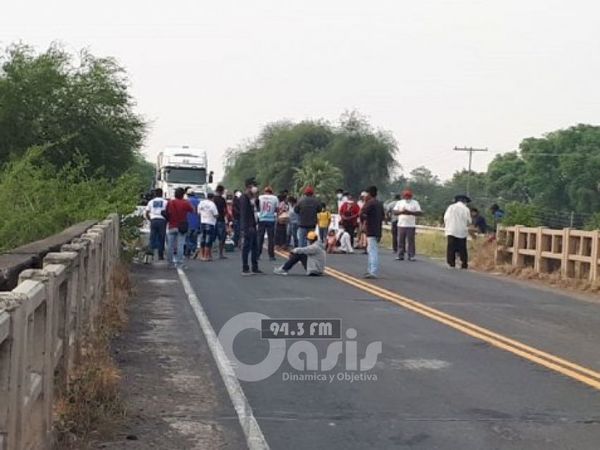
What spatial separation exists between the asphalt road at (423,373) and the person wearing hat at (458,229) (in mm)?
6134

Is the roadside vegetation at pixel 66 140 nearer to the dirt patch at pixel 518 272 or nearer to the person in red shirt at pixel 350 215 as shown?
the person in red shirt at pixel 350 215

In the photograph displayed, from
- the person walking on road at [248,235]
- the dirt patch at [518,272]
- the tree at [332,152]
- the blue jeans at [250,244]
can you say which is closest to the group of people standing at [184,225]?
the person walking on road at [248,235]

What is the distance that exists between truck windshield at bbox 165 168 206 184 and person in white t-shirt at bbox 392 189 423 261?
72.2 ft

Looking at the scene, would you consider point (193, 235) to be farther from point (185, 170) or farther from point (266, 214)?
point (185, 170)

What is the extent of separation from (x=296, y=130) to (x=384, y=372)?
80.3 metres

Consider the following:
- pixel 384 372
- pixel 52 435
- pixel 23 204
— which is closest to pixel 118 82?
pixel 23 204

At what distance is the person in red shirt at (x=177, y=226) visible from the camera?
69.4 feet

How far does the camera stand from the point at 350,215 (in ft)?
94.4

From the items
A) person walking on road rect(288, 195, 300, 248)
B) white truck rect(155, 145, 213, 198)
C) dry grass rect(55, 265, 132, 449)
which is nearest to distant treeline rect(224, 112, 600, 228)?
white truck rect(155, 145, 213, 198)

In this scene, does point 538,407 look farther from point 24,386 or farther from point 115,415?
point 24,386

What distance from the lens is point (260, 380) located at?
9266mm

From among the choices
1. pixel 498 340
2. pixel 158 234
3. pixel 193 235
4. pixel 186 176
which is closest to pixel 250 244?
pixel 158 234

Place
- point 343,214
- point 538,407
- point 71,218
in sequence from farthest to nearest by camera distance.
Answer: point 343,214, point 71,218, point 538,407

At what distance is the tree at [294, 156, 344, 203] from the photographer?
72.4 m
